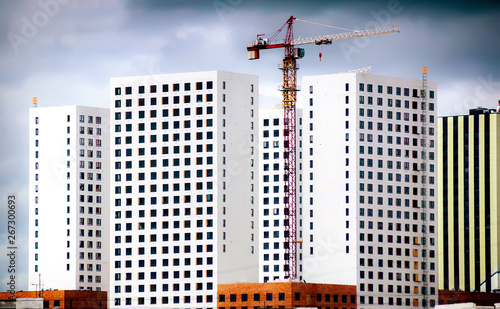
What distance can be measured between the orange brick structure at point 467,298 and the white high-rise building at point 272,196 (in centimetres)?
2621

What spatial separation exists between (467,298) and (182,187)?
49.9 m

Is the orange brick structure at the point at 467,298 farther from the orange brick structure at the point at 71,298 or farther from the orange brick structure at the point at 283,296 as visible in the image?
the orange brick structure at the point at 71,298

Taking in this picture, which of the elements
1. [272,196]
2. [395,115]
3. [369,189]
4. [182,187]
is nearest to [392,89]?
[395,115]

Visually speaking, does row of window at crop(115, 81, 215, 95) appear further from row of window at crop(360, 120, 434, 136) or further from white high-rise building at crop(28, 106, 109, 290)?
white high-rise building at crop(28, 106, 109, 290)

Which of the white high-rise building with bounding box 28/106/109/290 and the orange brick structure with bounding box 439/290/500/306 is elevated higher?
the white high-rise building with bounding box 28/106/109/290

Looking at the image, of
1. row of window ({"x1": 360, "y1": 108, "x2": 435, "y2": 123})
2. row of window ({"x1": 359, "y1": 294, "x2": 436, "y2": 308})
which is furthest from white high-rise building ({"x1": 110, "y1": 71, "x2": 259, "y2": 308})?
row of window ({"x1": 360, "y1": 108, "x2": 435, "y2": 123})

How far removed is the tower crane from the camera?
176 meters

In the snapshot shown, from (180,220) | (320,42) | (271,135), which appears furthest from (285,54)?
(180,220)

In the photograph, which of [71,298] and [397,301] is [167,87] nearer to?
[71,298]

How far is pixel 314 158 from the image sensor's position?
170000 mm

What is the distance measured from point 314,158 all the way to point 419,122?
18.2 m

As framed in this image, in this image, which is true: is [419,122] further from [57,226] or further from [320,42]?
[57,226]

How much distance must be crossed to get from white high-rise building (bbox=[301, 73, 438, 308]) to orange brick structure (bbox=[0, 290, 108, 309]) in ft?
118

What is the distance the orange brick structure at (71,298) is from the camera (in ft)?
590
